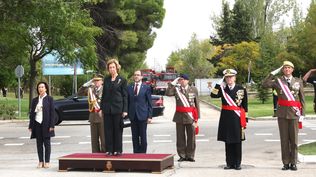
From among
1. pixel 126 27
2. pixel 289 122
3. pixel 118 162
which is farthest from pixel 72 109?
pixel 126 27

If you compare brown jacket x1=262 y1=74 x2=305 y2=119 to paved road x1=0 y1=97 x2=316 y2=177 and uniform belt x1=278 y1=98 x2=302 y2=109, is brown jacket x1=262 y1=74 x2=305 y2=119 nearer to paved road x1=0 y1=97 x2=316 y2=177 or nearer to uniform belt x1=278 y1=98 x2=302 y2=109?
uniform belt x1=278 y1=98 x2=302 y2=109

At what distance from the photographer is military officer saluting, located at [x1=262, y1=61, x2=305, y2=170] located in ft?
35.1

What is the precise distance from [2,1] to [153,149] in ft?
27.7

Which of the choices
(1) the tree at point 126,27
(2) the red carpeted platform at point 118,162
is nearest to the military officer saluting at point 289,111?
(2) the red carpeted platform at point 118,162

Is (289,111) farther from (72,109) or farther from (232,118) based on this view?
(72,109)

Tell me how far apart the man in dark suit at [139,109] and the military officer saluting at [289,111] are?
272 centimetres

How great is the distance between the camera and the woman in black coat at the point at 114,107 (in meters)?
10.7

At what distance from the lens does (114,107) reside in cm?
1064

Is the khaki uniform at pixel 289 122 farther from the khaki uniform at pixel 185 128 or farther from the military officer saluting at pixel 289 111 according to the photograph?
the khaki uniform at pixel 185 128

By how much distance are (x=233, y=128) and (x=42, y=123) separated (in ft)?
12.6

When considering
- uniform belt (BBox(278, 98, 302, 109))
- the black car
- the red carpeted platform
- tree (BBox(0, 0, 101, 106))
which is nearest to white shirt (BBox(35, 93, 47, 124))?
the red carpeted platform

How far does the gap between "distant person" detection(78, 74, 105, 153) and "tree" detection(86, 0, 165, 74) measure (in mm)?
34271

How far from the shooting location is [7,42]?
31891 millimetres

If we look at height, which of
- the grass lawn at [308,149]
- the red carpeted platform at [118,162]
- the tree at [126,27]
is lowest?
→ the grass lawn at [308,149]
